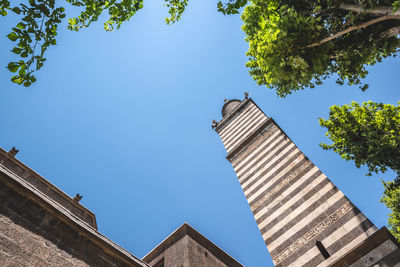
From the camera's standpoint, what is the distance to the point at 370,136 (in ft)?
30.9

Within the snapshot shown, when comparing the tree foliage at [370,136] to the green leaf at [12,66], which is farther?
the tree foliage at [370,136]

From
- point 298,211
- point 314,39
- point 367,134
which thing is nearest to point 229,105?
point 367,134

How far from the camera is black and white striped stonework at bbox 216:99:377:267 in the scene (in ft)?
24.0

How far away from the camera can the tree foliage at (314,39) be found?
591 cm

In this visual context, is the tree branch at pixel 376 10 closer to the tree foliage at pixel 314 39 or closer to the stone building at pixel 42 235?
the tree foliage at pixel 314 39

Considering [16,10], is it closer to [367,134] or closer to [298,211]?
[298,211]

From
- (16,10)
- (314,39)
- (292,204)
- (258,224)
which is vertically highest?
(314,39)

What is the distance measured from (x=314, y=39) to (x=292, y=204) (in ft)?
19.9

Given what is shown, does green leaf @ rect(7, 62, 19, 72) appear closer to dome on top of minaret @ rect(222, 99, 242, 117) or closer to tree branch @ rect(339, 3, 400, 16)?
tree branch @ rect(339, 3, 400, 16)

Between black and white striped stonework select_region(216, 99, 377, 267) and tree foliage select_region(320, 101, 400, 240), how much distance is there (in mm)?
1595

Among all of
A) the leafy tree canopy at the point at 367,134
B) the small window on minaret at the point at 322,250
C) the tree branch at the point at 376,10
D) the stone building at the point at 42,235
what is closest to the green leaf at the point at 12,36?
the stone building at the point at 42,235

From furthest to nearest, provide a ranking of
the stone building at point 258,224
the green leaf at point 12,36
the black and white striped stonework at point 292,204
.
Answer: the black and white striped stonework at point 292,204 → the stone building at point 258,224 → the green leaf at point 12,36

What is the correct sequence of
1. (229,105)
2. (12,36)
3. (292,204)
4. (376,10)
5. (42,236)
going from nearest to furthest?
1. (12,36)
2. (42,236)
3. (376,10)
4. (292,204)
5. (229,105)

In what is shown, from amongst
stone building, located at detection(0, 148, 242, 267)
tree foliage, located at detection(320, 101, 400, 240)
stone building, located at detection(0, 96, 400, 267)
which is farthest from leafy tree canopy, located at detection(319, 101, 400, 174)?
stone building, located at detection(0, 148, 242, 267)
